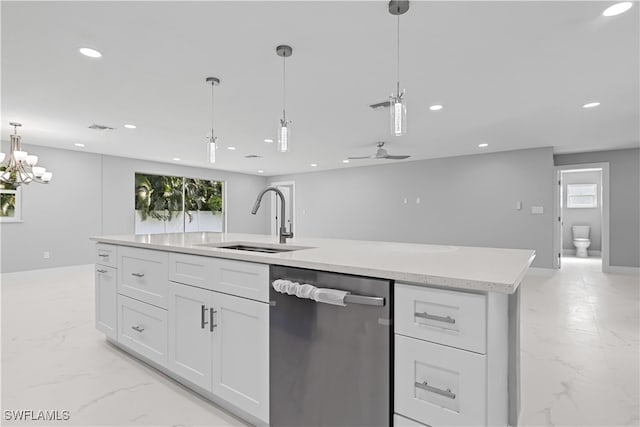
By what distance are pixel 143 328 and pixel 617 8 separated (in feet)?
11.6

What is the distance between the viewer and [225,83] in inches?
116

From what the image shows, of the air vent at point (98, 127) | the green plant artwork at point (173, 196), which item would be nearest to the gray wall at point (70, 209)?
the green plant artwork at point (173, 196)

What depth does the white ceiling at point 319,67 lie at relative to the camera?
1.94 meters

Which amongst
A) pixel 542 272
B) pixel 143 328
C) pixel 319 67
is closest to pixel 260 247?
pixel 143 328

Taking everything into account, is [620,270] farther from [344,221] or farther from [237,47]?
[237,47]

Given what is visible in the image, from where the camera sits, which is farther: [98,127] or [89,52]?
[98,127]

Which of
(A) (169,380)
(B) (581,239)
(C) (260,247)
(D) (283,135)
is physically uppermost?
(D) (283,135)

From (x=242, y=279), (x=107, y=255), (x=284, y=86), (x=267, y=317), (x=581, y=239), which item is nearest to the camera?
(x=267, y=317)

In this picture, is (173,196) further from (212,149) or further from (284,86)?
(284,86)

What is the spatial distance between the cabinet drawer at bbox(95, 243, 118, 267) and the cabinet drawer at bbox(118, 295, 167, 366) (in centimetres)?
29

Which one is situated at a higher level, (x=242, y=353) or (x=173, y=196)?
(x=173, y=196)

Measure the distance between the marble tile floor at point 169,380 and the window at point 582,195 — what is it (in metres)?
5.44

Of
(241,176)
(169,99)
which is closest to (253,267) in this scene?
(169,99)

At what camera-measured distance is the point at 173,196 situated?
26.0ft
